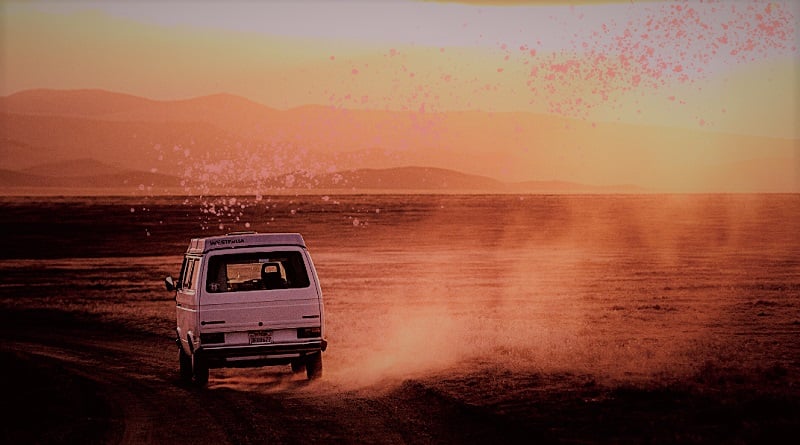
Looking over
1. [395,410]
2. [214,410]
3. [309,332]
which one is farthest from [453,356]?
[214,410]

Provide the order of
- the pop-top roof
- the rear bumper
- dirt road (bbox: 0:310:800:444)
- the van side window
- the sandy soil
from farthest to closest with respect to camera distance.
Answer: the van side window → the pop-top roof → the rear bumper → the sandy soil → dirt road (bbox: 0:310:800:444)

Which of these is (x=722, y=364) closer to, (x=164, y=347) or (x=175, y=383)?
(x=175, y=383)

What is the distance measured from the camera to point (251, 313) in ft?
58.8

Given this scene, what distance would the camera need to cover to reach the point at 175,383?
19.2 metres

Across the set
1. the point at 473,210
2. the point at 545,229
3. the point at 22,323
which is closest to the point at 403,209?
the point at 473,210

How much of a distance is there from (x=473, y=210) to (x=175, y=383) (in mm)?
106992

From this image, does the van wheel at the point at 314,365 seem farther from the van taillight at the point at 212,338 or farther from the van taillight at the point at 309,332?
the van taillight at the point at 212,338

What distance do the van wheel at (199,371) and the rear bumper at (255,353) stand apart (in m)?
0.14

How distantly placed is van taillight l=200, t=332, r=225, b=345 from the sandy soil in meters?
0.87

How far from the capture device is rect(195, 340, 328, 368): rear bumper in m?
17.8

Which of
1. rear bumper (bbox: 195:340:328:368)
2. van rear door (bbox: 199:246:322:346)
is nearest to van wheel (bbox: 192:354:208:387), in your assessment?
rear bumper (bbox: 195:340:328:368)

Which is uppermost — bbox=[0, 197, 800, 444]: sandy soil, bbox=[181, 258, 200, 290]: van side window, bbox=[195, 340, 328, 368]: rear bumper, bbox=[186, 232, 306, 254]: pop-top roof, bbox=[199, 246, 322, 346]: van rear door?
bbox=[186, 232, 306, 254]: pop-top roof

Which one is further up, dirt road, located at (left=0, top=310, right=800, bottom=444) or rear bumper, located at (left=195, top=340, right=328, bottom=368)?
rear bumper, located at (left=195, top=340, right=328, bottom=368)

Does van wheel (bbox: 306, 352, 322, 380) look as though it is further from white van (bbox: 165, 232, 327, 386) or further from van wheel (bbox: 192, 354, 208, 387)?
van wheel (bbox: 192, 354, 208, 387)
